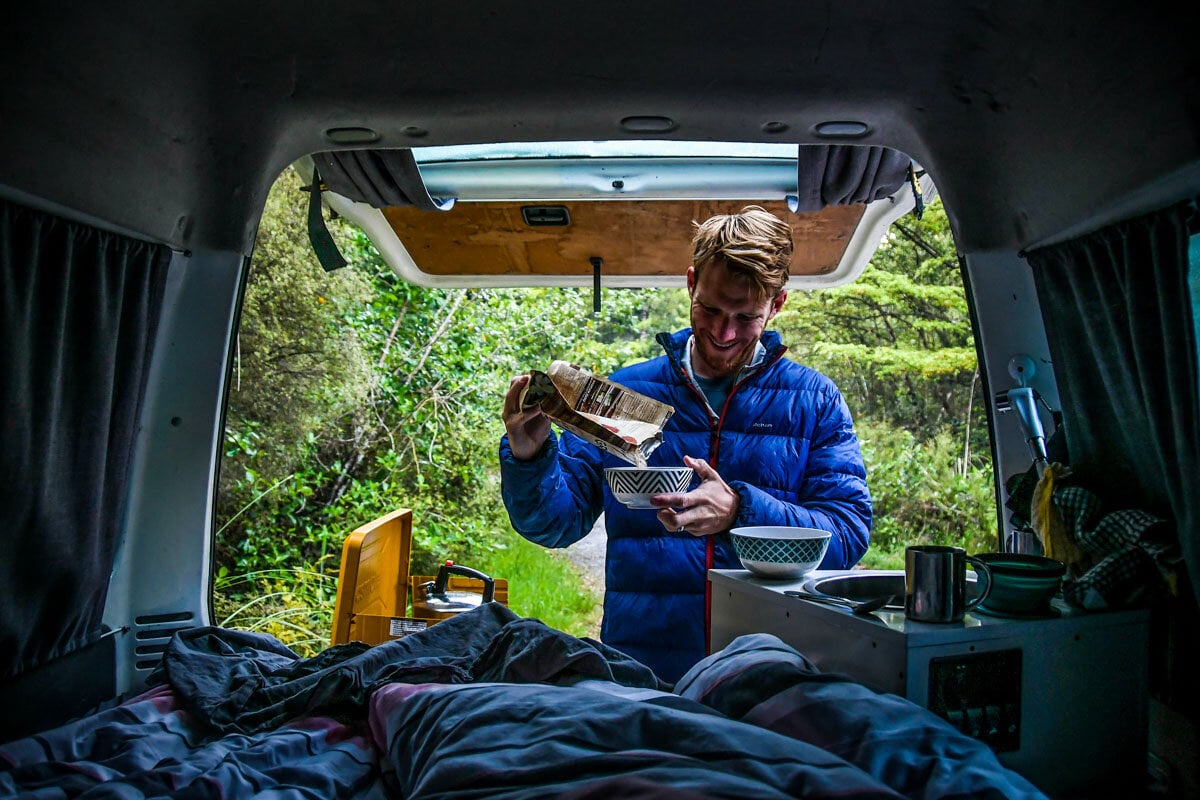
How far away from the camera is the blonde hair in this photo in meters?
2.20

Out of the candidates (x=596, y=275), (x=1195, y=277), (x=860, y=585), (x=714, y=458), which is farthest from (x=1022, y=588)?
(x=596, y=275)

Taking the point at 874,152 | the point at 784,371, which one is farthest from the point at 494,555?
the point at 874,152

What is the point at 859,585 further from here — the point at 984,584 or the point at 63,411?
the point at 63,411

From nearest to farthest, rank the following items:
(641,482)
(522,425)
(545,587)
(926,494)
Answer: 1. (641,482)
2. (522,425)
3. (545,587)
4. (926,494)

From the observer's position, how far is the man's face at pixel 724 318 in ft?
7.39

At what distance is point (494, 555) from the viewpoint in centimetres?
724

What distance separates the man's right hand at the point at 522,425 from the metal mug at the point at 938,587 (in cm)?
102

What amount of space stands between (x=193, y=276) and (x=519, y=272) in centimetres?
144

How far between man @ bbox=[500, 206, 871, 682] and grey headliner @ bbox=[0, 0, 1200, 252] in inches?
20.2

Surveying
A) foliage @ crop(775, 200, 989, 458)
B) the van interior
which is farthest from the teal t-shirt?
foliage @ crop(775, 200, 989, 458)

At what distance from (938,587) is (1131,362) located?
2.01 ft

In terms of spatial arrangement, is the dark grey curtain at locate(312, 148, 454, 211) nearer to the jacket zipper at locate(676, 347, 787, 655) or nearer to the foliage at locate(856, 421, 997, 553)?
the jacket zipper at locate(676, 347, 787, 655)

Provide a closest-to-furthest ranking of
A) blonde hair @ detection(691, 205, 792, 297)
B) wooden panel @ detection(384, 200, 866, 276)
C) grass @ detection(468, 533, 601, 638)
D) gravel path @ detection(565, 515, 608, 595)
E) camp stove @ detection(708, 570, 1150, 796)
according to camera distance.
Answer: camp stove @ detection(708, 570, 1150, 796) < blonde hair @ detection(691, 205, 792, 297) < wooden panel @ detection(384, 200, 866, 276) < grass @ detection(468, 533, 601, 638) < gravel path @ detection(565, 515, 608, 595)

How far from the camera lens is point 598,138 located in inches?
75.6
